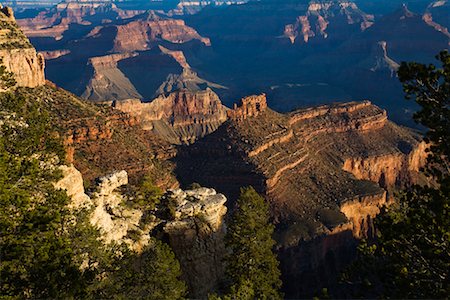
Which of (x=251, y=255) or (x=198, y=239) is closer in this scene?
(x=251, y=255)

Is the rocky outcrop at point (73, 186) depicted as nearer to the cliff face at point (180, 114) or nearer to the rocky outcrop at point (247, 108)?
the rocky outcrop at point (247, 108)

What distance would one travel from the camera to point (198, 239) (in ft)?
126

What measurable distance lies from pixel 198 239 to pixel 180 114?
387 feet

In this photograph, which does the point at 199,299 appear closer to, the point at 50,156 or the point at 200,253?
the point at 200,253

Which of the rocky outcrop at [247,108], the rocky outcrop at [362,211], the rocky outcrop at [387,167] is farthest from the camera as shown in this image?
the rocky outcrop at [387,167]

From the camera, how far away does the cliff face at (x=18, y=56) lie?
62.3 metres

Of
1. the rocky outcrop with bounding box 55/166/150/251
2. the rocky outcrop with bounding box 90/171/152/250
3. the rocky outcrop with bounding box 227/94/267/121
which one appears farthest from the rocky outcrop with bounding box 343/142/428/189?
the rocky outcrop with bounding box 55/166/150/251

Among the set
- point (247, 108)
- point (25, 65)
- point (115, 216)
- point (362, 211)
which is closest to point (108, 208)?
point (115, 216)

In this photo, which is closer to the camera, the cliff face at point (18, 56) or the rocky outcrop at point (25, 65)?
the rocky outcrop at point (25, 65)

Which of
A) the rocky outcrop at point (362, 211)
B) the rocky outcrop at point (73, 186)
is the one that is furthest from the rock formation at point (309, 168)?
the rocky outcrop at point (73, 186)

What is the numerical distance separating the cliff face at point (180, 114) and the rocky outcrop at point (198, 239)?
97.2 meters

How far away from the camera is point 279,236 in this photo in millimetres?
62094

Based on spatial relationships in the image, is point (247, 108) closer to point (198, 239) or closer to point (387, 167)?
point (387, 167)

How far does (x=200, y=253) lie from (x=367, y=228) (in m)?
41.9
